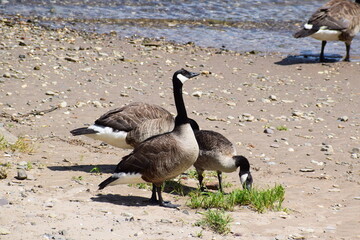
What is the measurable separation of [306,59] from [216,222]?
388 inches

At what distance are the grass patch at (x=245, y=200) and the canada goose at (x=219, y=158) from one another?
1.52 ft

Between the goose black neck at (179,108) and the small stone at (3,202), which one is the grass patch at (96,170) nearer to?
the goose black neck at (179,108)

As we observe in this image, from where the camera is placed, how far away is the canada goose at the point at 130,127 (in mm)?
7586

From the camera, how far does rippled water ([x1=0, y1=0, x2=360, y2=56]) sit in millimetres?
16594

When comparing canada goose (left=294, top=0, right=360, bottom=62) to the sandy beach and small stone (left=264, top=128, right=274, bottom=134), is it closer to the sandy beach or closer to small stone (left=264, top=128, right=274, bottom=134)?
the sandy beach

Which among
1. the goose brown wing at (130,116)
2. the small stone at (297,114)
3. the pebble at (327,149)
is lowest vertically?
the pebble at (327,149)

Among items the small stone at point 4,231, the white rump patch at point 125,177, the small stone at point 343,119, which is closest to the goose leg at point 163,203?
the white rump patch at point 125,177

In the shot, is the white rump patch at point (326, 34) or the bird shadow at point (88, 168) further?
the white rump patch at point (326, 34)

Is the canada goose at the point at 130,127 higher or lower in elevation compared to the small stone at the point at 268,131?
higher

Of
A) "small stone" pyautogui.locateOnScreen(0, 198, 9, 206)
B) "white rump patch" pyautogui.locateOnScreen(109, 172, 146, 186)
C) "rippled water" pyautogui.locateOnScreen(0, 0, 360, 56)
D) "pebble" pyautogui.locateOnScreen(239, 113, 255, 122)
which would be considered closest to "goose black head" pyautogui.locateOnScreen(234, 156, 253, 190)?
"white rump patch" pyautogui.locateOnScreen(109, 172, 146, 186)

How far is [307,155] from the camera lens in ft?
28.5

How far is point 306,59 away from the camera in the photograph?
1468cm

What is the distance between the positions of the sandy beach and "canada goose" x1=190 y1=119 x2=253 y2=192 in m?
0.47

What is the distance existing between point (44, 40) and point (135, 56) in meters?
2.36
